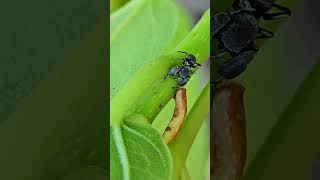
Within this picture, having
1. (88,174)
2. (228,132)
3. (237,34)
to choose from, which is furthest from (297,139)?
(88,174)

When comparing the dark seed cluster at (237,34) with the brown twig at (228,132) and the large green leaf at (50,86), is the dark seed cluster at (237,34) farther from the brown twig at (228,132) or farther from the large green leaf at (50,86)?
the large green leaf at (50,86)

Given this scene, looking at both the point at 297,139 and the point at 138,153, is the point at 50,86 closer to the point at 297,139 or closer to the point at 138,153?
the point at 138,153

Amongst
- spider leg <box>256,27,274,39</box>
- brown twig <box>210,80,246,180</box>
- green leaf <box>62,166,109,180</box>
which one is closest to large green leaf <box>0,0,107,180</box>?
green leaf <box>62,166,109,180</box>

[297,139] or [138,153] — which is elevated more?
[297,139]

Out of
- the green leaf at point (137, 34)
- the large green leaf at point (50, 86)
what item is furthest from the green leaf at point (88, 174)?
the green leaf at point (137, 34)

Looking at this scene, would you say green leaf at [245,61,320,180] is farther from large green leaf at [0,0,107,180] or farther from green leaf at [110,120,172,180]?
large green leaf at [0,0,107,180]

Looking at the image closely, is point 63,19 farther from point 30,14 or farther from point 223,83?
point 223,83
